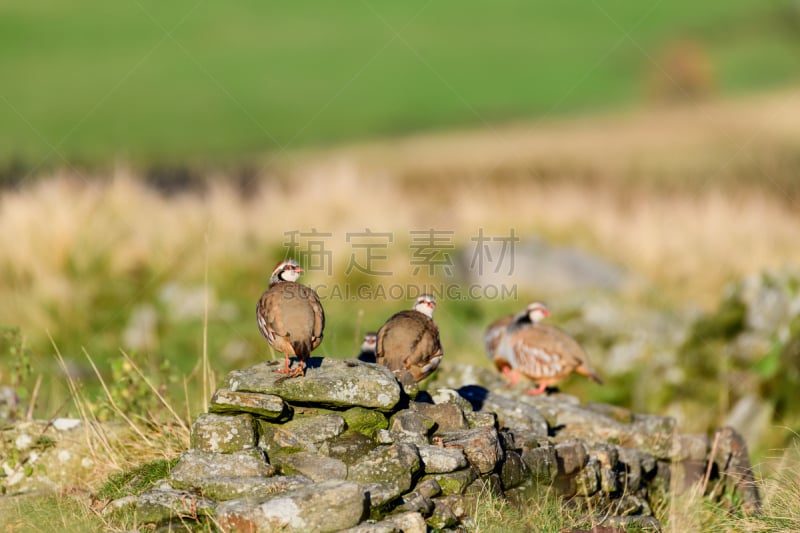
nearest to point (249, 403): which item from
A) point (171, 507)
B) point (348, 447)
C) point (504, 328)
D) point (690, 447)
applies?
point (348, 447)

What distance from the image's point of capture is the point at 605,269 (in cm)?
2100

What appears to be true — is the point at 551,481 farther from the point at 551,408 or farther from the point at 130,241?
the point at 130,241

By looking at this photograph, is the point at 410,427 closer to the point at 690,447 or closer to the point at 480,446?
the point at 480,446

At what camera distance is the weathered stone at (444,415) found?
8.78 metres

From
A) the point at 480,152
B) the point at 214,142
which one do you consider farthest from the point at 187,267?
the point at 214,142

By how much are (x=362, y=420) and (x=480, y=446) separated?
99 centimetres

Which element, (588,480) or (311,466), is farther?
(588,480)

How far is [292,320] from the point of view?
320 inches

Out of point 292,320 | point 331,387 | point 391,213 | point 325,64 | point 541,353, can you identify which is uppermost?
point 325,64

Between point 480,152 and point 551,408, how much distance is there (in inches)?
1300

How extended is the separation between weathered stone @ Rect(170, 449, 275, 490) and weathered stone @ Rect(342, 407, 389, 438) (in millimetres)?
798

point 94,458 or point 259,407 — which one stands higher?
point 259,407

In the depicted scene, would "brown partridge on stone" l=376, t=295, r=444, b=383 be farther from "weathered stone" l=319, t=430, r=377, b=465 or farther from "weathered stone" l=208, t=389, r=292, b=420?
"weathered stone" l=208, t=389, r=292, b=420

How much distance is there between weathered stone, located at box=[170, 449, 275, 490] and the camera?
7684 millimetres
